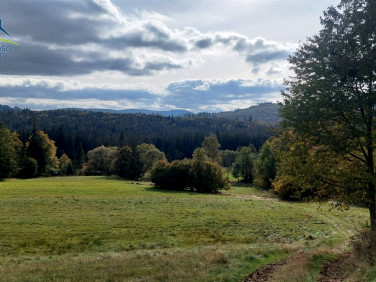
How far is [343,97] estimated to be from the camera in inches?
618

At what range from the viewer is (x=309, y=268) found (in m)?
13.2

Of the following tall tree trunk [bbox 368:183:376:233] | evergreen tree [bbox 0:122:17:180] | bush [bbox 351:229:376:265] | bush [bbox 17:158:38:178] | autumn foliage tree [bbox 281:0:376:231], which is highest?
autumn foliage tree [bbox 281:0:376:231]

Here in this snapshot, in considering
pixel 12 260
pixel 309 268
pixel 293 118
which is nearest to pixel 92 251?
pixel 12 260

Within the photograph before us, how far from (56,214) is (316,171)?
26217 mm

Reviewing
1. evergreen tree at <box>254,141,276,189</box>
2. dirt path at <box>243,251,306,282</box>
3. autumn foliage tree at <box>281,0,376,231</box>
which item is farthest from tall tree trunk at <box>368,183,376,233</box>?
evergreen tree at <box>254,141,276,189</box>

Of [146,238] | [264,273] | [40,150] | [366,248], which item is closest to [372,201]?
[366,248]

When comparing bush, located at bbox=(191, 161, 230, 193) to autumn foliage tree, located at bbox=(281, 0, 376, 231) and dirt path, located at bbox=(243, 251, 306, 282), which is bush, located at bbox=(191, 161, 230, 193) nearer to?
autumn foliage tree, located at bbox=(281, 0, 376, 231)

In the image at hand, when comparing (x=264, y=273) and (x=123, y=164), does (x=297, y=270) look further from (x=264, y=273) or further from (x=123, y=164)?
(x=123, y=164)

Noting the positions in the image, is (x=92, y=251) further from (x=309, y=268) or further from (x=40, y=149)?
(x=40, y=149)

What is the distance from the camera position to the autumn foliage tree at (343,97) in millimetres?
15000

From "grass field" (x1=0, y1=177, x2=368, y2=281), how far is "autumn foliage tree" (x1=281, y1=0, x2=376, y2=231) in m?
4.08

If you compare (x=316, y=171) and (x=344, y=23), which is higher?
(x=344, y=23)

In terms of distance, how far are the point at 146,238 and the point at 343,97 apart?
16.0 metres

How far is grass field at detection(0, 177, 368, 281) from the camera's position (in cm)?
1305
